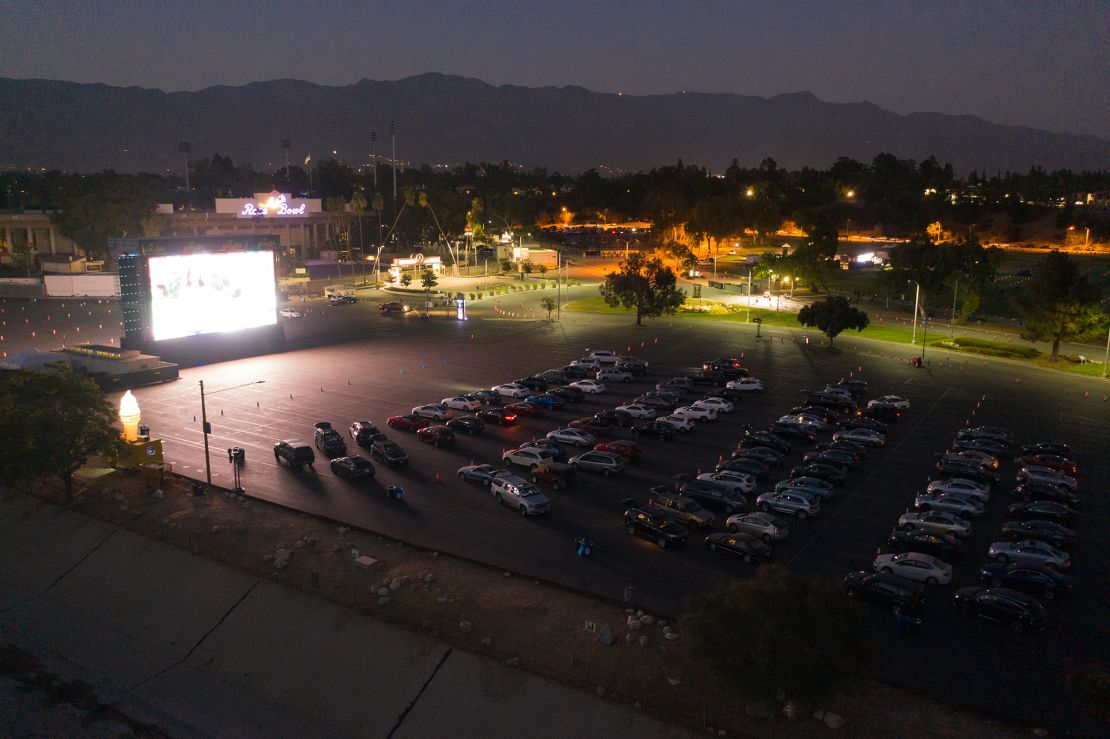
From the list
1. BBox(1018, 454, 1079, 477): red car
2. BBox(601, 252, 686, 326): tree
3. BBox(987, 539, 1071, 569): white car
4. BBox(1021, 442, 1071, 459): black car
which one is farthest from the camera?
BBox(601, 252, 686, 326): tree

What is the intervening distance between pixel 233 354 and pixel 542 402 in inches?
1114

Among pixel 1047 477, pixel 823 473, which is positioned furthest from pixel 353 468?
pixel 1047 477

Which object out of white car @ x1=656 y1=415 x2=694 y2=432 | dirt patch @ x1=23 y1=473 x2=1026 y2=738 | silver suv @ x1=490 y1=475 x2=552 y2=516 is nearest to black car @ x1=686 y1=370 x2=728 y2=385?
white car @ x1=656 y1=415 x2=694 y2=432

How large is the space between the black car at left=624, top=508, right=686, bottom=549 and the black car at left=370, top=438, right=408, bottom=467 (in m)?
10.8

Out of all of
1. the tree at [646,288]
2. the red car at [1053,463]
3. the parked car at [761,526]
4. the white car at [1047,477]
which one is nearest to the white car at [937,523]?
the parked car at [761,526]

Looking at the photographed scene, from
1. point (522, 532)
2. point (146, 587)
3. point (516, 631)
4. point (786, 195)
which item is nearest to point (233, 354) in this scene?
point (146, 587)

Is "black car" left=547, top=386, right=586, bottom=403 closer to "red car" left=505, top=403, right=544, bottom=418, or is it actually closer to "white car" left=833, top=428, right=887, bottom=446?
"red car" left=505, top=403, right=544, bottom=418

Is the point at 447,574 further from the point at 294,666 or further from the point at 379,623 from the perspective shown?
the point at 294,666

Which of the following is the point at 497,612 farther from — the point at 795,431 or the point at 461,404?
the point at 461,404

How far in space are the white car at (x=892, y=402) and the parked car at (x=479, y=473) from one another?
2093cm

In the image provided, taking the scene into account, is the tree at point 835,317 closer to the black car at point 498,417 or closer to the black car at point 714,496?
the black car at point 498,417

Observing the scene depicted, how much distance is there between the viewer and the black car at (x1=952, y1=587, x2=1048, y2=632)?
19516 mm

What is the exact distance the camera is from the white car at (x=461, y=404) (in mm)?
40312

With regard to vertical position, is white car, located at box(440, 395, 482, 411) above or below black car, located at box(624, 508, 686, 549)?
above
